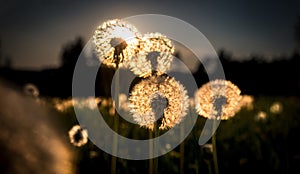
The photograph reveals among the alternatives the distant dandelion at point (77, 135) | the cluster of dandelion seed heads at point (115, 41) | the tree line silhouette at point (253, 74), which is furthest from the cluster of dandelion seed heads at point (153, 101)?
the tree line silhouette at point (253, 74)

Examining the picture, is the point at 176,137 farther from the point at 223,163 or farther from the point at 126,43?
the point at 126,43

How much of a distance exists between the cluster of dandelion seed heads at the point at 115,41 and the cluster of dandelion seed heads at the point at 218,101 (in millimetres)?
853

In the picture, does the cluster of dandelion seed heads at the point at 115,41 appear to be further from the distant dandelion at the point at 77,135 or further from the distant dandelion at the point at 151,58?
the distant dandelion at the point at 77,135

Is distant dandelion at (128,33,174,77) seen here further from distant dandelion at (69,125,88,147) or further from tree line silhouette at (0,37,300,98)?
tree line silhouette at (0,37,300,98)

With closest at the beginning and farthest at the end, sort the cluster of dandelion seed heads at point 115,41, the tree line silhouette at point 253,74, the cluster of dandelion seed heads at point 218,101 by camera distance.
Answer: the cluster of dandelion seed heads at point 115,41 < the cluster of dandelion seed heads at point 218,101 < the tree line silhouette at point 253,74

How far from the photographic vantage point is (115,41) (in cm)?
241

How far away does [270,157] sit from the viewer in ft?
15.5

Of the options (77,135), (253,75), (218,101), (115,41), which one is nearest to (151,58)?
(115,41)

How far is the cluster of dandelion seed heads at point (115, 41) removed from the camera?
7.63 ft

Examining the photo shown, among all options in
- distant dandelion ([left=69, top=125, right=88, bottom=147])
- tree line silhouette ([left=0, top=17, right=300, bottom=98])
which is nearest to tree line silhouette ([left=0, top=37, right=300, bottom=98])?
tree line silhouette ([left=0, top=17, right=300, bottom=98])

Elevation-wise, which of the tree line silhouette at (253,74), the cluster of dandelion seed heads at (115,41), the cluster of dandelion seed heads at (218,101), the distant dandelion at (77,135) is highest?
the tree line silhouette at (253,74)

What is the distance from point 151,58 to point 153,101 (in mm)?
251

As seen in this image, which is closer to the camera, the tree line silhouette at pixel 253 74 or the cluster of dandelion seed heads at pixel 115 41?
the cluster of dandelion seed heads at pixel 115 41

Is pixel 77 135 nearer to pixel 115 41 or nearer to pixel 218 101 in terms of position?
pixel 218 101
